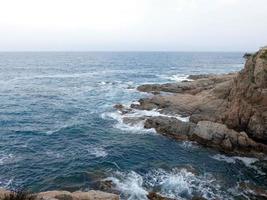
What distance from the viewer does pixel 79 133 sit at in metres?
43.3

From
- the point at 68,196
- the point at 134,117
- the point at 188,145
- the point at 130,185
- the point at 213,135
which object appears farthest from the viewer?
the point at 134,117

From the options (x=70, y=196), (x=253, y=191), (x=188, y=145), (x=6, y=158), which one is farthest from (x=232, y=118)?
(x=70, y=196)

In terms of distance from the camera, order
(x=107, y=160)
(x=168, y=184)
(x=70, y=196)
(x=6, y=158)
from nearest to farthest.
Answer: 1. (x=70, y=196)
2. (x=168, y=184)
3. (x=6, y=158)
4. (x=107, y=160)

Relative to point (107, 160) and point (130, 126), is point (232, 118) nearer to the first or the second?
point (130, 126)

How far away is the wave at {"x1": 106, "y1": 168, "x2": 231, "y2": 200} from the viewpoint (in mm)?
26969

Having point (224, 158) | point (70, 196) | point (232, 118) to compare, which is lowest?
point (224, 158)

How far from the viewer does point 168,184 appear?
28.7m

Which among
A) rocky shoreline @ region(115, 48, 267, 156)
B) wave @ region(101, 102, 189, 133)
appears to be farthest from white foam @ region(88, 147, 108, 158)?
rocky shoreline @ region(115, 48, 267, 156)

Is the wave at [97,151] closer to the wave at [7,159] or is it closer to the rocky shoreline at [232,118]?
the wave at [7,159]

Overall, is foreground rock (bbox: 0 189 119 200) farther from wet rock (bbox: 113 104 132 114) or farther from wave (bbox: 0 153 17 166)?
wet rock (bbox: 113 104 132 114)

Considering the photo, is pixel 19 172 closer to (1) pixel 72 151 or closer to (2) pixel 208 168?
(1) pixel 72 151

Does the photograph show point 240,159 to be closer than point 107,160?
No

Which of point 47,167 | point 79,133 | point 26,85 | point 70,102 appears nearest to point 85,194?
point 47,167

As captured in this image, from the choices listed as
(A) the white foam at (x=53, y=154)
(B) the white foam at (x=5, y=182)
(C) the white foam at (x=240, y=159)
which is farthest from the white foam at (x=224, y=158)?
(B) the white foam at (x=5, y=182)
